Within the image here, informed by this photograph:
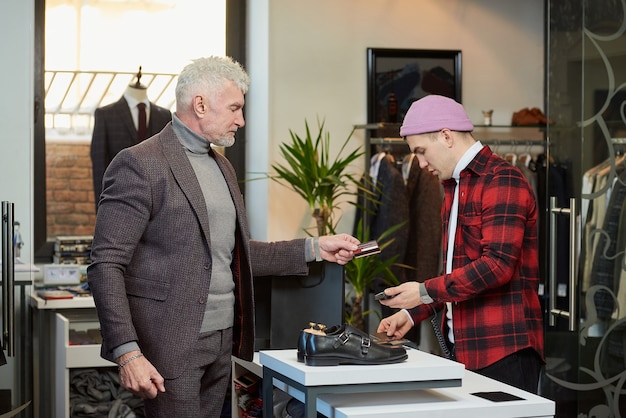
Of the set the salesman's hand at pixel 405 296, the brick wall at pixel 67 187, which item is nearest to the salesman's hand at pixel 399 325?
the salesman's hand at pixel 405 296

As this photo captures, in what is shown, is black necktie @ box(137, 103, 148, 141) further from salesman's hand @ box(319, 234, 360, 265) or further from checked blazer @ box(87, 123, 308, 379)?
checked blazer @ box(87, 123, 308, 379)

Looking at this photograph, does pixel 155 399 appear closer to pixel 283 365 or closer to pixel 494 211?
pixel 283 365

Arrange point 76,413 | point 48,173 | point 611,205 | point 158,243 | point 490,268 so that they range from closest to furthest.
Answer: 1. point 158,243
2. point 490,268
3. point 611,205
4. point 76,413
5. point 48,173

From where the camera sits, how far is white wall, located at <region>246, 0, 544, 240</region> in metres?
5.24

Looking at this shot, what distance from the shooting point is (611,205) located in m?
3.46

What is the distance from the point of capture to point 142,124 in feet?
16.6

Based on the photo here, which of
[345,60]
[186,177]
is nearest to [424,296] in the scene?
[186,177]

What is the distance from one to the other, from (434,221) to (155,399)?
2.90 metres

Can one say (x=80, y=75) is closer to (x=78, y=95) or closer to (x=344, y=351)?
(x=78, y=95)

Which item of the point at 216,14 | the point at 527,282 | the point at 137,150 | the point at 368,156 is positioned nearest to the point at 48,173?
the point at 216,14

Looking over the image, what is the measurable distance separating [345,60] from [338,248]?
2.64m

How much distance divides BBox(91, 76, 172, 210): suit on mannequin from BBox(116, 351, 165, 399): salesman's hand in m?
2.70

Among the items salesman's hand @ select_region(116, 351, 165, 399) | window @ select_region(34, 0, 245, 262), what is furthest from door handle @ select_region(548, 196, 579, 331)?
window @ select_region(34, 0, 245, 262)

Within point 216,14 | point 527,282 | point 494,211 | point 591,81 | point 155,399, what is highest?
point 216,14
